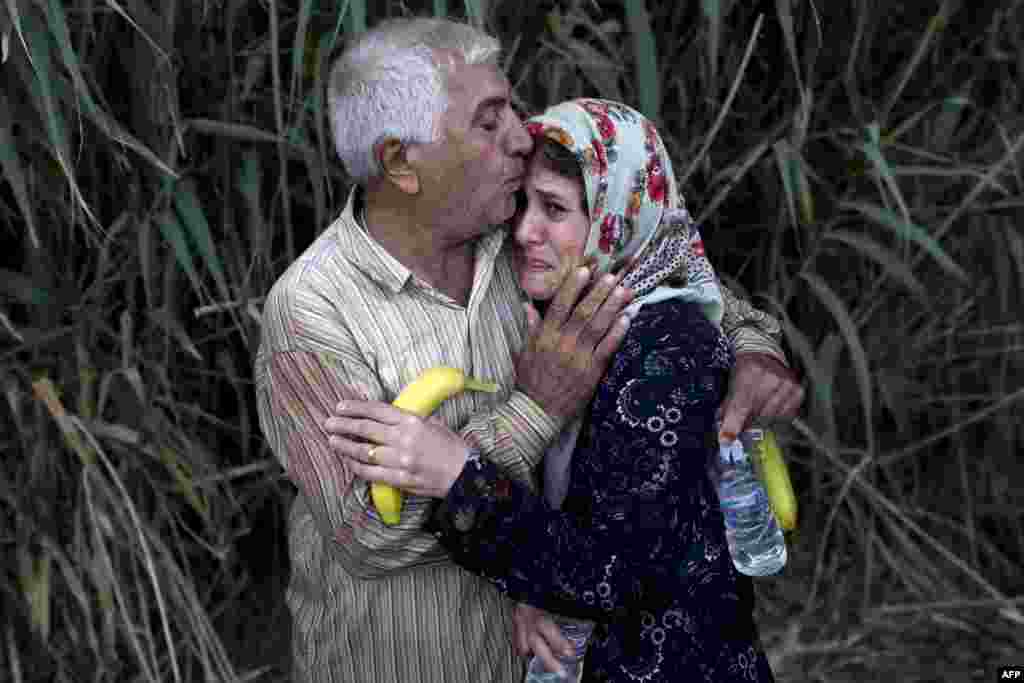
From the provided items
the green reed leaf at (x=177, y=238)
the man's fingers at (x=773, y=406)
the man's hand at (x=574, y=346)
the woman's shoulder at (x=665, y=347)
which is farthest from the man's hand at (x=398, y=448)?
the green reed leaf at (x=177, y=238)

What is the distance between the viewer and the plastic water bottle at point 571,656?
5.96 feet

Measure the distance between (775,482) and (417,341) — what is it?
24.7 inches

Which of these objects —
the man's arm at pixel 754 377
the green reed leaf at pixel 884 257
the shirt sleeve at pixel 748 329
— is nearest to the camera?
the man's arm at pixel 754 377

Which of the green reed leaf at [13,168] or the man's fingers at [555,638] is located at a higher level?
the green reed leaf at [13,168]

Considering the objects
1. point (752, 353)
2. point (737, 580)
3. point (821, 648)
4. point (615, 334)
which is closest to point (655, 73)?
→ point (752, 353)

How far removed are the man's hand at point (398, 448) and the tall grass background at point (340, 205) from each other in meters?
0.67

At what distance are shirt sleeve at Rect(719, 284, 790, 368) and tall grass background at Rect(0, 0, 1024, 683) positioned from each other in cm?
47

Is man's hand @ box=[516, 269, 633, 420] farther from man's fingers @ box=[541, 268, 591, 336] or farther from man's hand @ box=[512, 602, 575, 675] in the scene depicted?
man's hand @ box=[512, 602, 575, 675]

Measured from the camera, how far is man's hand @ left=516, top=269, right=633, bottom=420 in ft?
5.72

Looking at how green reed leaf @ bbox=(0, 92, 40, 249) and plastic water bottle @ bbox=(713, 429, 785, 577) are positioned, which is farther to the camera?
green reed leaf @ bbox=(0, 92, 40, 249)

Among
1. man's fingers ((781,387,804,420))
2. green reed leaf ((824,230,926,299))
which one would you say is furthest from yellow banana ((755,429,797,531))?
green reed leaf ((824,230,926,299))

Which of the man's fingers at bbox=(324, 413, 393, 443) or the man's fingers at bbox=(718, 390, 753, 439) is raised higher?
the man's fingers at bbox=(324, 413, 393, 443)

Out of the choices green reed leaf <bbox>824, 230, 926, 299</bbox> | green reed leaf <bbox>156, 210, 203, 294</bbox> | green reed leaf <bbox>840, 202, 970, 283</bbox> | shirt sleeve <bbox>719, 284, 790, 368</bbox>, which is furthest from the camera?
green reed leaf <bbox>824, 230, 926, 299</bbox>

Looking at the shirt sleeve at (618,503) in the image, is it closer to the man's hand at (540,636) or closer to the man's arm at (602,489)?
the man's arm at (602,489)
